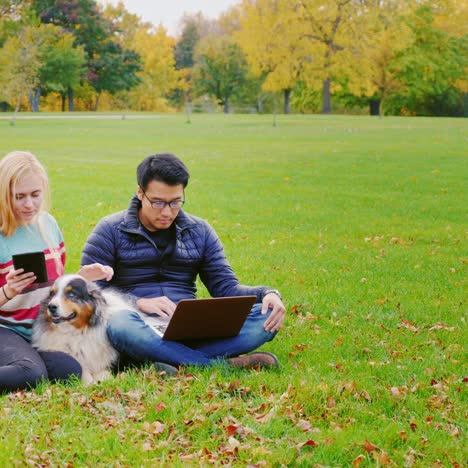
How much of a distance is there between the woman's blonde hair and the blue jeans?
3.08ft

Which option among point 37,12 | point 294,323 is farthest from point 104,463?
point 37,12

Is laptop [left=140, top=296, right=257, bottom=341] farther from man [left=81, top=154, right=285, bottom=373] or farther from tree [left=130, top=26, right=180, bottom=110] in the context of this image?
tree [left=130, top=26, right=180, bottom=110]

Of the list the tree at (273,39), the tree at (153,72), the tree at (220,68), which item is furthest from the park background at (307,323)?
the tree at (153,72)

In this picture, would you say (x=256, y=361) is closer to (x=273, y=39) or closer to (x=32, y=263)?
(x=32, y=263)

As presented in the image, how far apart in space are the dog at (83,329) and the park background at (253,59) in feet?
134

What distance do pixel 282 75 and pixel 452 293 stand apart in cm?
Answer: 4537

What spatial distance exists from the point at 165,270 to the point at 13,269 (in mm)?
1247

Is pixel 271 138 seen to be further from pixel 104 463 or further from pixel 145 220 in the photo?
pixel 104 463

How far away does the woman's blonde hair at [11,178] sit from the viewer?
5.02 metres

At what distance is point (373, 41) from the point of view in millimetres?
53062

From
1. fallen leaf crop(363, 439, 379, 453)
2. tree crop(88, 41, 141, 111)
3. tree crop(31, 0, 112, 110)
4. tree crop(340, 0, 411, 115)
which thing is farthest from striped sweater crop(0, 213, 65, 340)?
tree crop(88, 41, 141, 111)

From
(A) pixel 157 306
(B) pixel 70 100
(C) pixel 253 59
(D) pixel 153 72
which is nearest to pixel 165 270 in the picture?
(A) pixel 157 306

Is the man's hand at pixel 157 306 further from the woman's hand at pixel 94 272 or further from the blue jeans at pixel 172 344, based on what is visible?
the woman's hand at pixel 94 272

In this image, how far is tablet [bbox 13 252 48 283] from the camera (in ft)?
15.3
